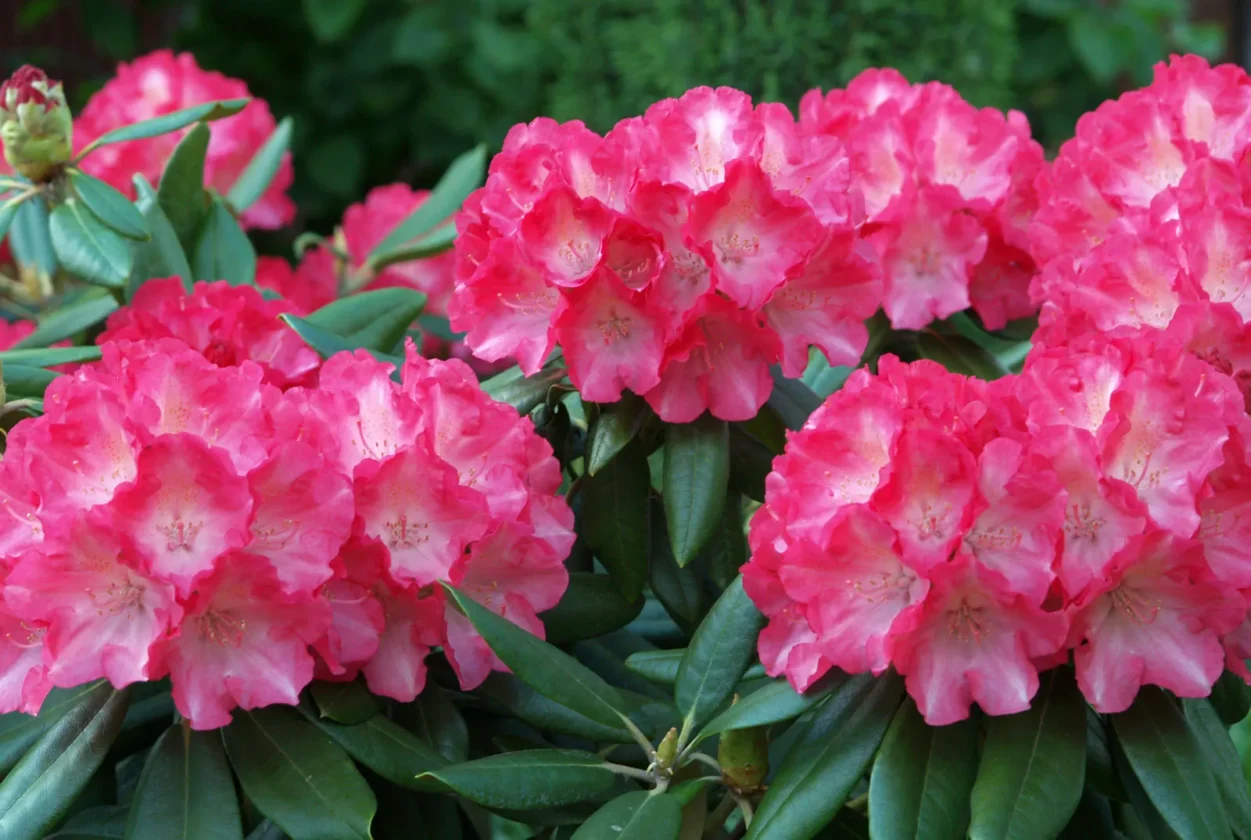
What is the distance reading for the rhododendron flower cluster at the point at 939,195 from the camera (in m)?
1.15

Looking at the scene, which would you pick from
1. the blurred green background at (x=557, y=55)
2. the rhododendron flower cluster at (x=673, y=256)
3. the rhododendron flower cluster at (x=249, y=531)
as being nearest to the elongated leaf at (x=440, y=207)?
the rhododendron flower cluster at (x=673, y=256)

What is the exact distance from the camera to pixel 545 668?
854mm

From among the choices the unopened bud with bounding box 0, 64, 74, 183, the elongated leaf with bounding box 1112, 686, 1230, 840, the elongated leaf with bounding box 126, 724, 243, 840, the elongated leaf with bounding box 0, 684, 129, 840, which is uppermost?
the unopened bud with bounding box 0, 64, 74, 183

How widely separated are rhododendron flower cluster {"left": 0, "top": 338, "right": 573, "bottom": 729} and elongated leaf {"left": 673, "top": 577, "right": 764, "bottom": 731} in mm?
107

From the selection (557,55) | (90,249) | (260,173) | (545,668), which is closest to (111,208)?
(90,249)

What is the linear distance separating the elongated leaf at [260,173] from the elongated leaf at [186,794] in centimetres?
85

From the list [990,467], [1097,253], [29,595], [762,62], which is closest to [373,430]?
[29,595]

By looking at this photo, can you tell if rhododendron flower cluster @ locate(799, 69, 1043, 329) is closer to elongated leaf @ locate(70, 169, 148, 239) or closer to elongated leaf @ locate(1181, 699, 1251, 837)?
elongated leaf @ locate(1181, 699, 1251, 837)

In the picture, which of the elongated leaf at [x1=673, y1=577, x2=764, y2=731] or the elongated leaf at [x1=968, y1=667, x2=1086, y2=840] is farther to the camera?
the elongated leaf at [x1=673, y1=577, x2=764, y2=731]

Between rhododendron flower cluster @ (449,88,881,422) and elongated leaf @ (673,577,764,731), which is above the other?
rhododendron flower cluster @ (449,88,881,422)

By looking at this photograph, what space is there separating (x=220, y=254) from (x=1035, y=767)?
92cm

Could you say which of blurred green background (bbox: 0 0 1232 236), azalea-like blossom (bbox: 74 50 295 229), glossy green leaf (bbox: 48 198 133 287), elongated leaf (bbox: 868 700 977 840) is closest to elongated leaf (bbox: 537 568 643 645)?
elongated leaf (bbox: 868 700 977 840)

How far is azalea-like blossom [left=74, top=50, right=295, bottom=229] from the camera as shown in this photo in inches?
64.1

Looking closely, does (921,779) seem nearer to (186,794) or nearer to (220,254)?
(186,794)
